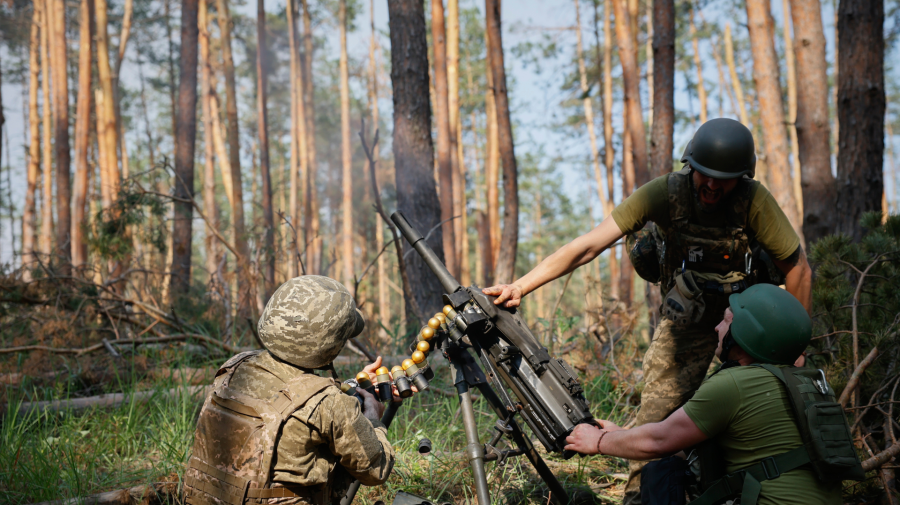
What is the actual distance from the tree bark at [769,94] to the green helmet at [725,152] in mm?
6272

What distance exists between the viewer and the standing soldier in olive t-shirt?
2.81 metres

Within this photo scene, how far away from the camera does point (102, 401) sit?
4.32 m

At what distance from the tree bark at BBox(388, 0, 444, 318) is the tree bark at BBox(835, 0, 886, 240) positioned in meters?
4.11

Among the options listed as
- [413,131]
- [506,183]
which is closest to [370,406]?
[413,131]

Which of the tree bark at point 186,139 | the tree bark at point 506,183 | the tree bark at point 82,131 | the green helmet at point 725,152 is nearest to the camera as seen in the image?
the green helmet at point 725,152

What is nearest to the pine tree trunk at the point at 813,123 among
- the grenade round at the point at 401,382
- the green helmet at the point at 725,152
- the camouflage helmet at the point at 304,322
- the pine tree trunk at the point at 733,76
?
the green helmet at the point at 725,152

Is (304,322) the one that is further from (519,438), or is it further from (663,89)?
(663,89)

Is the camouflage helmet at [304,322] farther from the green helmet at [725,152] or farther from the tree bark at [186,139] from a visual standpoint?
the tree bark at [186,139]

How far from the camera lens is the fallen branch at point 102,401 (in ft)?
13.5

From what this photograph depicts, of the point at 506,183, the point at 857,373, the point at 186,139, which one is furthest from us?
the point at 506,183

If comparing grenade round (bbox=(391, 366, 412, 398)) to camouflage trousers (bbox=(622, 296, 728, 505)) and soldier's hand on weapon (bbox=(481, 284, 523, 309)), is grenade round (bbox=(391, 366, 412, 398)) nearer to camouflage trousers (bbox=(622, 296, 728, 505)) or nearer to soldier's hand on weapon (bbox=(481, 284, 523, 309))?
soldier's hand on weapon (bbox=(481, 284, 523, 309))

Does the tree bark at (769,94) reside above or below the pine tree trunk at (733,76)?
below

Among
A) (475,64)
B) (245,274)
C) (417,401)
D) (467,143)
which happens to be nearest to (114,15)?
(475,64)

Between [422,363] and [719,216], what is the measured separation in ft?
5.77
